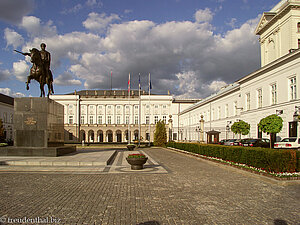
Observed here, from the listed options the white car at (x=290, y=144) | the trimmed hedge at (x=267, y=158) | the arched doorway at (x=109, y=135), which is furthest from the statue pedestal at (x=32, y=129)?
the arched doorway at (x=109, y=135)

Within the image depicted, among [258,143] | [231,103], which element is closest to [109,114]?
[231,103]

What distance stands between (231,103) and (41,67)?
34800 mm

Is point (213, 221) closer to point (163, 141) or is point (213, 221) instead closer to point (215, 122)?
point (163, 141)

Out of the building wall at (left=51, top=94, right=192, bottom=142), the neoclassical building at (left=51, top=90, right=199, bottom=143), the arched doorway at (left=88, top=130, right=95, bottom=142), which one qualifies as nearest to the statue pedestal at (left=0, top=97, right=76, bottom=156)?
the building wall at (left=51, top=94, right=192, bottom=142)

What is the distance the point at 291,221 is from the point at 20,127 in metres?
15.9

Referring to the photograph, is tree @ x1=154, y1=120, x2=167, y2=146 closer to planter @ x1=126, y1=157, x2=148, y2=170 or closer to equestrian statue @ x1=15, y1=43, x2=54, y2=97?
equestrian statue @ x1=15, y1=43, x2=54, y2=97

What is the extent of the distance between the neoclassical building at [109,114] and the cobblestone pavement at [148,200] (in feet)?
225

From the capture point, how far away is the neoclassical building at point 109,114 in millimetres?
78812

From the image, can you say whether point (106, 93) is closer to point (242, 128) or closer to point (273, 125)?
point (242, 128)

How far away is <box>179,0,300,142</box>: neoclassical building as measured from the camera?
27109 millimetres

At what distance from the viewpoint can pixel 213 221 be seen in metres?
5.38

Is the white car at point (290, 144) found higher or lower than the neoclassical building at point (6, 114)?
lower

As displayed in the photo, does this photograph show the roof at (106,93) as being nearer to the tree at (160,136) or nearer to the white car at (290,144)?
the tree at (160,136)

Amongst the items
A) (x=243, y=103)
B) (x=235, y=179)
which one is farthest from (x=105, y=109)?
(x=235, y=179)
